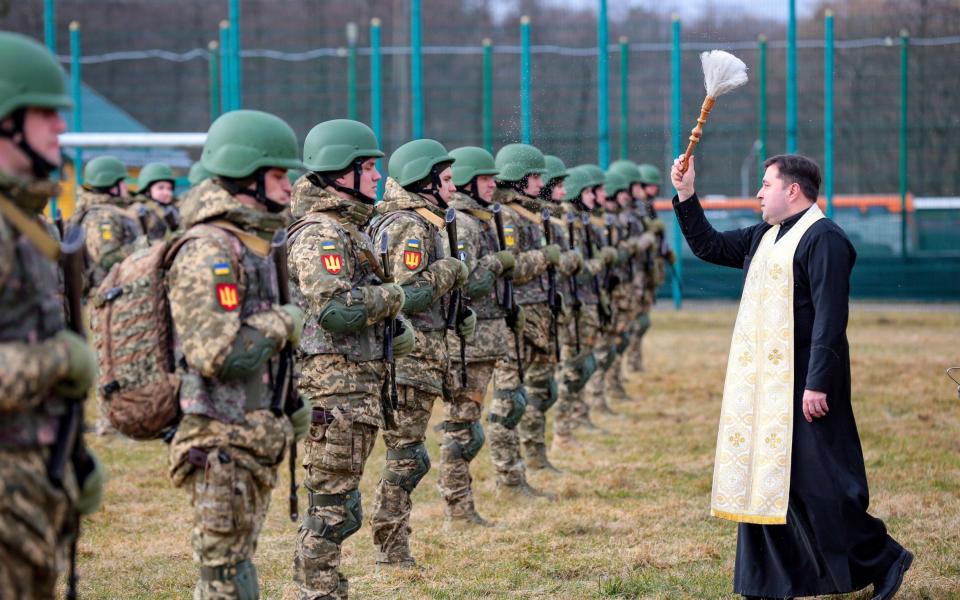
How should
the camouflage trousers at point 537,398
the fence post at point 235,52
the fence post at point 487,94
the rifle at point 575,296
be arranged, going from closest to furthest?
the camouflage trousers at point 537,398
the rifle at point 575,296
the fence post at point 235,52
the fence post at point 487,94

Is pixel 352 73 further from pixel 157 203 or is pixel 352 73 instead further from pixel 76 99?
pixel 157 203

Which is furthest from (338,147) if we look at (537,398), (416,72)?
(416,72)

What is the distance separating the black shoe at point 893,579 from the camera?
19.7 feet

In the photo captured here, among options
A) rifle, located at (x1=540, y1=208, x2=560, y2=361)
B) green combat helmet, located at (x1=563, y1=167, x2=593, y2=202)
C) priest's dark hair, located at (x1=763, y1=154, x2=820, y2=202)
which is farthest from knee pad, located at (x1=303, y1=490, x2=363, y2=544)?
green combat helmet, located at (x1=563, y1=167, x2=593, y2=202)

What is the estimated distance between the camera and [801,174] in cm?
615

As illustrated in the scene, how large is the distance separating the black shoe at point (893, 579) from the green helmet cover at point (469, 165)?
3.84m

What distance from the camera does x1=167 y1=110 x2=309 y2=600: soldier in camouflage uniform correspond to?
4.36 metres

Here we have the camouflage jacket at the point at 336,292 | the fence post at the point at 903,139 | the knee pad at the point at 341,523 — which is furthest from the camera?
the fence post at the point at 903,139

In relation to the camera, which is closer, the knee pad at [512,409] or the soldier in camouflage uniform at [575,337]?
the knee pad at [512,409]

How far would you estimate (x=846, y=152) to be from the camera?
81.5 feet

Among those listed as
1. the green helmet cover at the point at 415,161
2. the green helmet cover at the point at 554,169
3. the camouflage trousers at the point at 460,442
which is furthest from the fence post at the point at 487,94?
the green helmet cover at the point at 415,161

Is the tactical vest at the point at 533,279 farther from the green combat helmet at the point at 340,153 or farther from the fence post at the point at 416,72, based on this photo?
the fence post at the point at 416,72

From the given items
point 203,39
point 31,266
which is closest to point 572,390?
point 31,266

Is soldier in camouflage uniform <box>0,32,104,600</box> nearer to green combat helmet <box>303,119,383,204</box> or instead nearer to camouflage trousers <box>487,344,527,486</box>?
green combat helmet <box>303,119,383,204</box>
